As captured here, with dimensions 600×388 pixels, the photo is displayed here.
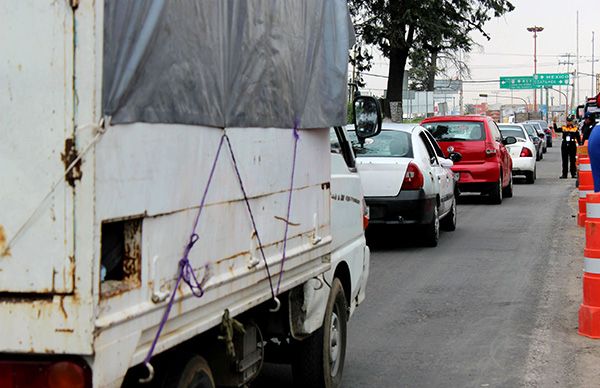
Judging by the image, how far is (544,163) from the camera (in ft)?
142

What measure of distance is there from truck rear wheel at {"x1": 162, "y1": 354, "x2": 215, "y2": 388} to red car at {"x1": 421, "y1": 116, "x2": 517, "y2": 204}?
1619 centimetres

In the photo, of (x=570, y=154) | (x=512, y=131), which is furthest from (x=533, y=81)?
(x=570, y=154)

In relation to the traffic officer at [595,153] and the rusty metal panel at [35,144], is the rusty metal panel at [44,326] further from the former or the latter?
the traffic officer at [595,153]

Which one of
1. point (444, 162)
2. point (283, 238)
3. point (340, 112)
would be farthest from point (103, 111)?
point (444, 162)

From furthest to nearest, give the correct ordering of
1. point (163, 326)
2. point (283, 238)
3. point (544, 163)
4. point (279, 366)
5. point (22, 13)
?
point (544, 163)
point (279, 366)
point (283, 238)
point (163, 326)
point (22, 13)

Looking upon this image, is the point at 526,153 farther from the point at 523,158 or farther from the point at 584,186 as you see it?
the point at 584,186

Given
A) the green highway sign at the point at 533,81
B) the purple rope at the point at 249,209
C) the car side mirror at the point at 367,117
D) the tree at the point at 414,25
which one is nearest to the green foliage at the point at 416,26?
the tree at the point at 414,25

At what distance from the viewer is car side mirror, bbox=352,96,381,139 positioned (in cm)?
695

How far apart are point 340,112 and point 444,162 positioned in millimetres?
9356

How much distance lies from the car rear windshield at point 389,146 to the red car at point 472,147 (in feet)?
20.1

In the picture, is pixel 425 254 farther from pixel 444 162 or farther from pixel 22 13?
pixel 22 13

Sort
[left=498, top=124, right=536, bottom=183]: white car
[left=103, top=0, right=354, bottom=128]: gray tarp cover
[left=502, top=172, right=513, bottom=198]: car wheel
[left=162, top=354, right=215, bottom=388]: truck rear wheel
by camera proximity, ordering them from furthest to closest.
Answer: [left=498, top=124, right=536, bottom=183]: white car → [left=502, top=172, right=513, bottom=198]: car wheel → [left=162, top=354, right=215, bottom=388]: truck rear wheel → [left=103, top=0, right=354, bottom=128]: gray tarp cover

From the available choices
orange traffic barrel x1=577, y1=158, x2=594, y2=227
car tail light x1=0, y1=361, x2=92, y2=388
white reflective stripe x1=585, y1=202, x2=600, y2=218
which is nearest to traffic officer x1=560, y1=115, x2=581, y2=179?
orange traffic barrel x1=577, y1=158, x2=594, y2=227

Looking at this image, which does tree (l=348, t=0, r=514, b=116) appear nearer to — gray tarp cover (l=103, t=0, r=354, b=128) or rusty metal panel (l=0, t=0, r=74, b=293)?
gray tarp cover (l=103, t=0, r=354, b=128)
